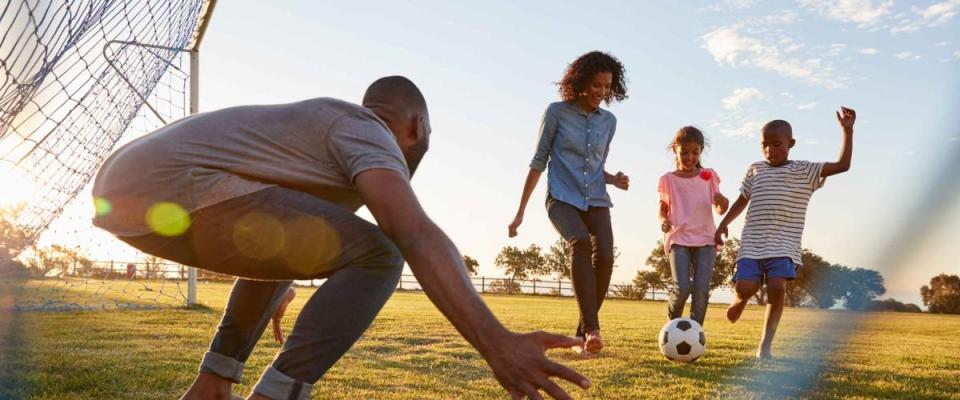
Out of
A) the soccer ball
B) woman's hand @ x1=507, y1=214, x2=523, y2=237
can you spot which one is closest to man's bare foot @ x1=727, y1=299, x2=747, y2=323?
the soccer ball

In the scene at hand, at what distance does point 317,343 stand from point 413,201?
1.83 ft

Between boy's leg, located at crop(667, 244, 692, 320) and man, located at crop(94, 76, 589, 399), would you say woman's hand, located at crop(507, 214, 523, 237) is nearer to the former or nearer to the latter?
boy's leg, located at crop(667, 244, 692, 320)

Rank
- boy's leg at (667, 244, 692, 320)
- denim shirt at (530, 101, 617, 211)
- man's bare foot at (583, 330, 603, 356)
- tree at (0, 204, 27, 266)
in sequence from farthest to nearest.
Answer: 1. tree at (0, 204, 27, 266)
2. boy's leg at (667, 244, 692, 320)
3. denim shirt at (530, 101, 617, 211)
4. man's bare foot at (583, 330, 603, 356)

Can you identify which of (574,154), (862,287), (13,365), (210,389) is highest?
(574,154)

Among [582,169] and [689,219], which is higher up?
[582,169]

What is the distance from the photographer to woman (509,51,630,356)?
5.66 m

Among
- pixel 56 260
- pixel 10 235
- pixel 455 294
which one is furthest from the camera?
pixel 56 260

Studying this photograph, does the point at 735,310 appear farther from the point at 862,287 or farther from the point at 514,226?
the point at 862,287

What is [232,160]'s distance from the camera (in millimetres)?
2338

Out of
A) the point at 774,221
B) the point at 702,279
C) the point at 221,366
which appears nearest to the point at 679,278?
the point at 702,279

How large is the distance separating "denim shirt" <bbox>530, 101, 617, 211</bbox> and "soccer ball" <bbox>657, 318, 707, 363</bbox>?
107 centimetres

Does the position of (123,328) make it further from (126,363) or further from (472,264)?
(472,264)

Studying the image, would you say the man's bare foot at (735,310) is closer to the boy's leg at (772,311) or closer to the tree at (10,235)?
the boy's leg at (772,311)

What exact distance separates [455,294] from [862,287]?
6.98 ft
